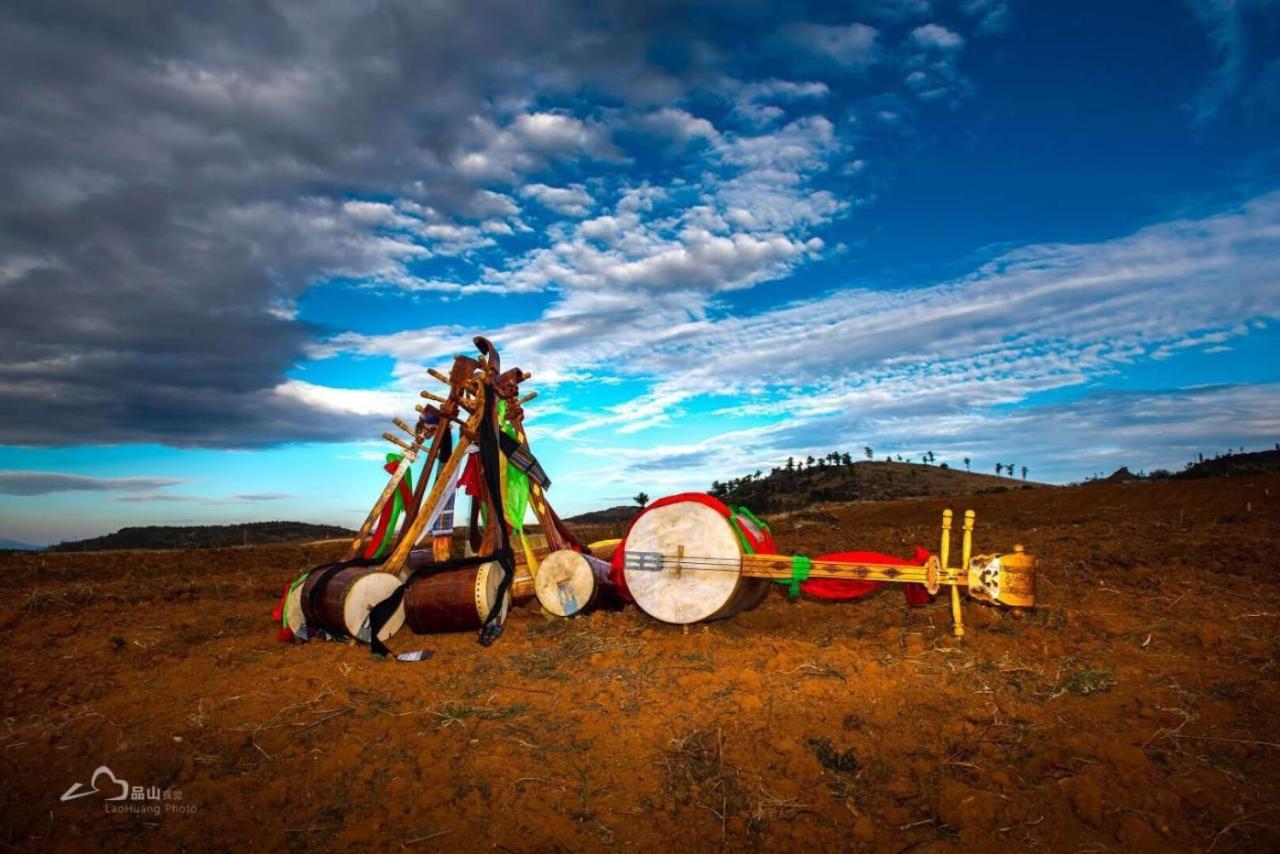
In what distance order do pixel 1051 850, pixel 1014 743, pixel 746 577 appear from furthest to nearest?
pixel 746 577 → pixel 1014 743 → pixel 1051 850

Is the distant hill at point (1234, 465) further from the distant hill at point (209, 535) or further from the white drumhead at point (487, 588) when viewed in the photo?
the distant hill at point (209, 535)

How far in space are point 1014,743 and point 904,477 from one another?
5964 cm

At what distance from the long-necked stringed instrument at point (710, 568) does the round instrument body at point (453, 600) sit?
1526 mm

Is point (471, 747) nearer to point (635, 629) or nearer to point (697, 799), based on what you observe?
point (697, 799)

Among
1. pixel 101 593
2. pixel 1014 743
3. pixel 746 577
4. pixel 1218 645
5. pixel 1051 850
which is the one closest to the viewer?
pixel 1051 850

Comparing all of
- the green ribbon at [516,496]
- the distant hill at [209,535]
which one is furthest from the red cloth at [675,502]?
the distant hill at [209,535]

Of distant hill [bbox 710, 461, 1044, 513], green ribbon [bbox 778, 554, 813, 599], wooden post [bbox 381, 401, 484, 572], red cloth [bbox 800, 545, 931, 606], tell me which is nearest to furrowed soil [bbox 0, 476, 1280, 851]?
red cloth [bbox 800, 545, 931, 606]

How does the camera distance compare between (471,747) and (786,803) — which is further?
(471,747)

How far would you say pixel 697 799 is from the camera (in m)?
3.97

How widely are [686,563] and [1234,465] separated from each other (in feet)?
167

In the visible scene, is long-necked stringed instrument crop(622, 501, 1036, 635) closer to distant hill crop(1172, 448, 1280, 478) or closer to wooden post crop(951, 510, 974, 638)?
wooden post crop(951, 510, 974, 638)

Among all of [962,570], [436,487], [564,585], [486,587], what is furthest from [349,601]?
[962,570]

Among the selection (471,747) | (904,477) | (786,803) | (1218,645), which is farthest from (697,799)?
(904,477)

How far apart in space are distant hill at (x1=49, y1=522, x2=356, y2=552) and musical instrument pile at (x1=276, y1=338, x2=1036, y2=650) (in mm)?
26635
